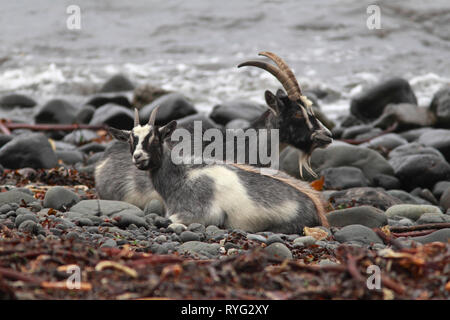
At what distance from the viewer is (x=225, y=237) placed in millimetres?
6215

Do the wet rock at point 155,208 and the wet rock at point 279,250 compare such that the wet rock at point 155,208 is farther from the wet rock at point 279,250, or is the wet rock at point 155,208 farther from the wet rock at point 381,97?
the wet rock at point 381,97

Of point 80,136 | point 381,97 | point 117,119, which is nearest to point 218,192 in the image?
point 80,136

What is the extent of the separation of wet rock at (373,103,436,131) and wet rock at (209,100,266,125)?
309 centimetres

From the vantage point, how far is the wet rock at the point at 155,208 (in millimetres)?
7348

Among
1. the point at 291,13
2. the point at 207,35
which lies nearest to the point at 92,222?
the point at 207,35

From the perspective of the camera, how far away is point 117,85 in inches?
818

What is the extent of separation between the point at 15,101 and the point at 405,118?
11758 mm

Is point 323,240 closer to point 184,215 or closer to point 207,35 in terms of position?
point 184,215

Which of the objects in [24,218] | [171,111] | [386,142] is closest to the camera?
[24,218]

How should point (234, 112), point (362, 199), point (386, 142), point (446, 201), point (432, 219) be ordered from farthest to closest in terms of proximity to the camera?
point (234, 112), point (386, 142), point (446, 201), point (362, 199), point (432, 219)

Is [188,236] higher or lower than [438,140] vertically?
higher

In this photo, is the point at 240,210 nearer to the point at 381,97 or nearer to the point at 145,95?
the point at 381,97

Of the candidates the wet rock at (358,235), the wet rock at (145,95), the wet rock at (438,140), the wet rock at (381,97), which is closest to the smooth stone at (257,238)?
the wet rock at (358,235)

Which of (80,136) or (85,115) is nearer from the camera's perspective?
(80,136)
